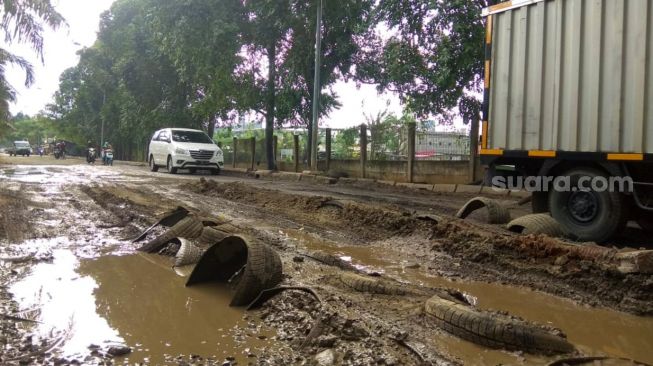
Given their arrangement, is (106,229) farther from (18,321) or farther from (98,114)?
(98,114)

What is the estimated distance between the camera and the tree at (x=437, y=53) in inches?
473

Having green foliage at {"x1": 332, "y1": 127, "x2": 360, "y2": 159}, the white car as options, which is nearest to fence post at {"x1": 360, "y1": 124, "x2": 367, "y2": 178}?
green foliage at {"x1": 332, "y1": 127, "x2": 360, "y2": 159}

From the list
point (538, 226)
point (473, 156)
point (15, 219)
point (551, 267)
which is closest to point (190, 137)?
point (473, 156)

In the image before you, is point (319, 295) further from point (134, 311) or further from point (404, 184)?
point (404, 184)

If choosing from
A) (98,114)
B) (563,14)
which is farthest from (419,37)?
(98,114)

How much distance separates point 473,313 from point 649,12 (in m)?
4.07

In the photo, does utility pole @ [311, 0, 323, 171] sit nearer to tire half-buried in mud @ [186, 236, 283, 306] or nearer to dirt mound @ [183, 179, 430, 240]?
dirt mound @ [183, 179, 430, 240]

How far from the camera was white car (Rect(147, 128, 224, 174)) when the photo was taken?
18703mm

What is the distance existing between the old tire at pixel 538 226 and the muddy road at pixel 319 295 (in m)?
0.22

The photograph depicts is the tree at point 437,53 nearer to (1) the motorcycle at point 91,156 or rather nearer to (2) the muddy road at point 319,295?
(2) the muddy road at point 319,295

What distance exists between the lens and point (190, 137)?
19.9m

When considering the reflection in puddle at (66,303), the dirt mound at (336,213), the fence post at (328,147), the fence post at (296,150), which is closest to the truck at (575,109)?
the dirt mound at (336,213)

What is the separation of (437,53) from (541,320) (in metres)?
9.95

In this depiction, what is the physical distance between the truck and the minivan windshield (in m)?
14.4
